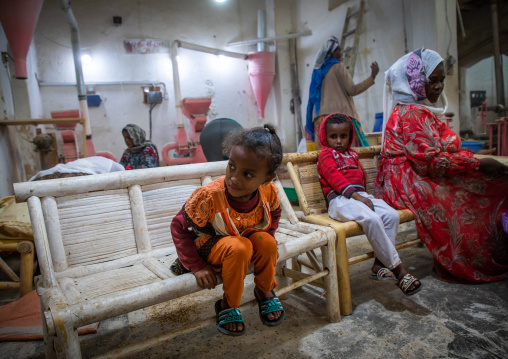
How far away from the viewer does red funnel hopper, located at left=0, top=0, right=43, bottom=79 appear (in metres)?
3.10

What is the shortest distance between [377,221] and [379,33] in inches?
189

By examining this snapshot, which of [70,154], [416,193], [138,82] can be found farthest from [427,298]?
[138,82]

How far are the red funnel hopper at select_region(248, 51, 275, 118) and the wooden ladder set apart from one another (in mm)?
1876

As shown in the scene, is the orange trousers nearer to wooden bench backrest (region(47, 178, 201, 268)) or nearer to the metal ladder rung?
wooden bench backrest (region(47, 178, 201, 268))

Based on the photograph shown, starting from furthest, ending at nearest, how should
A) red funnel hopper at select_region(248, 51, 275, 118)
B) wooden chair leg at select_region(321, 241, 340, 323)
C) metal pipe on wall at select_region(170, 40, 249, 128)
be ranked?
red funnel hopper at select_region(248, 51, 275, 118) < metal pipe on wall at select_region(170, 40, 249, 128) < wooden chair leg at select_region(321, 241, 340, 323)

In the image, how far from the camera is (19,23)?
10.5ft

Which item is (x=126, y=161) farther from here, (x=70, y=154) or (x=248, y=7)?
(x=248, y=7)

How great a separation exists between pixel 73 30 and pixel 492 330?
6755mm

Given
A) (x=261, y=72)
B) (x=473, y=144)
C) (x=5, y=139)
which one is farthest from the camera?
(x=261, y=72)

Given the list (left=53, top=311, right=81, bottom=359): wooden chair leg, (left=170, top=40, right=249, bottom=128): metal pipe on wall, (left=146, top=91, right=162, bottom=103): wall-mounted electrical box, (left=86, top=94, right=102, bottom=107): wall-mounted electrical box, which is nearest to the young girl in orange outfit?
(left=53, top=311, right=81, bottom=359): wooden chair leg

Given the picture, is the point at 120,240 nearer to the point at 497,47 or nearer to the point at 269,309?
the point at 269,309

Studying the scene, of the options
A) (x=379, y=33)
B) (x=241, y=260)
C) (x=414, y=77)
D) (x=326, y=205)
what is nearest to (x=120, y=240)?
(x=241, y=260)

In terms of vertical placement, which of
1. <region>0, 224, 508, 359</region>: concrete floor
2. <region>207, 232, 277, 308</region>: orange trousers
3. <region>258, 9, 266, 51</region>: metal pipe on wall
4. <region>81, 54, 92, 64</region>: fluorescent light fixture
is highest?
<region>258, 9, 266, 51</region>: metal pipe on wall

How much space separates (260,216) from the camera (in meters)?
1.61
